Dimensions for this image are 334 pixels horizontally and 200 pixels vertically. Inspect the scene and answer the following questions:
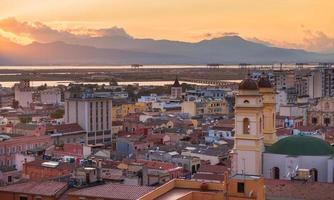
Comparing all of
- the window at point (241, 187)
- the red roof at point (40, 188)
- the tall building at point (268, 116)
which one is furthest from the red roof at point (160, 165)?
the window at point (241, 187)

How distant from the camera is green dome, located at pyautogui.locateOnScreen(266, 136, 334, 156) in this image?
100ft

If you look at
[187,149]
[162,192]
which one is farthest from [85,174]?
[187,149]

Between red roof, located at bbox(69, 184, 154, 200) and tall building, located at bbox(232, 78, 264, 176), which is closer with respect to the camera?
red roof, located at bbox(69, 184, 154, 200)

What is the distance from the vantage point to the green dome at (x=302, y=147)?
100 ft

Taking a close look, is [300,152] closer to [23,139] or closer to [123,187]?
[123,187]

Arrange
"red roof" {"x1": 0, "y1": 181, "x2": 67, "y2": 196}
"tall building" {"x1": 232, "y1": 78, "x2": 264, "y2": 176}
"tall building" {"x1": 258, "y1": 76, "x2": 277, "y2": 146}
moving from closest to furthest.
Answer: "red roof" {"x1": 0, "y1": 181, "x2": 67, "y2": 196} → "tall building" {"x1": 232, "y1": 78, "x2": 264, "y2": 176} → "tall building" {"x1": 258, "y1": 76, "x2": 277, "y2": 146}

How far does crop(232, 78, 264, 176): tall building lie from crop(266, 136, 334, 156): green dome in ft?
3.12

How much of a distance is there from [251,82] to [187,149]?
16915 mm

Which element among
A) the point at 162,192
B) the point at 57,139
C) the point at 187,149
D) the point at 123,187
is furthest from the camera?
the point at 57,139

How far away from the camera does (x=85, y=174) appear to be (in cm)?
2653

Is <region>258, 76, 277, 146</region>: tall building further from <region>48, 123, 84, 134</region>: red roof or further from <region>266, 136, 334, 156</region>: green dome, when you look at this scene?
<region>48, 123, 84, 134</region>: red roof

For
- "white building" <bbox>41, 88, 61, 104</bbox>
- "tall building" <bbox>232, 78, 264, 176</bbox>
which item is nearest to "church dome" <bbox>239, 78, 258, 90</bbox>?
"tall building" <bbox>232, 78, 264, 176</bbox>

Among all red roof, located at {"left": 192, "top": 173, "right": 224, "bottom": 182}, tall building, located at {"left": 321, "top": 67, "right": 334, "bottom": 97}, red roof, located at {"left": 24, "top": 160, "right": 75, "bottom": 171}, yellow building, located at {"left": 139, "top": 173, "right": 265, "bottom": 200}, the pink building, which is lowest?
the pink building

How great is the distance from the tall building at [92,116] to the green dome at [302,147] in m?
36.1
